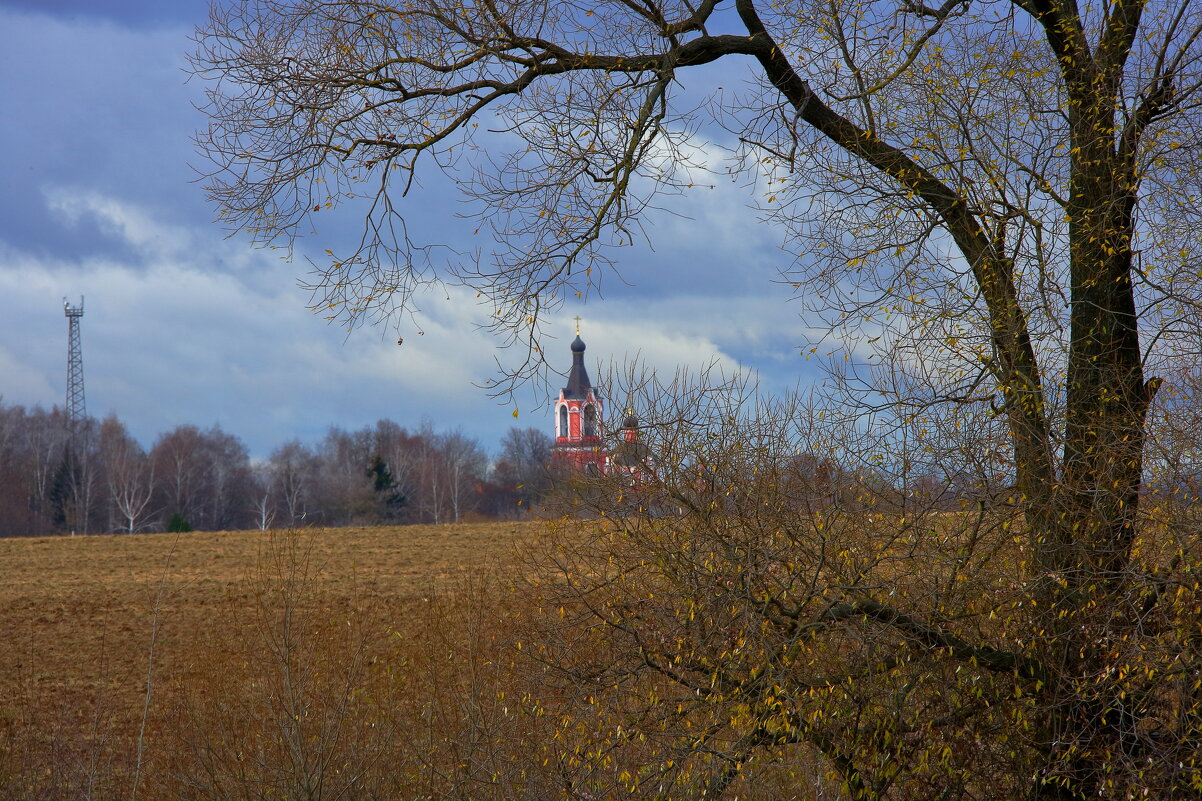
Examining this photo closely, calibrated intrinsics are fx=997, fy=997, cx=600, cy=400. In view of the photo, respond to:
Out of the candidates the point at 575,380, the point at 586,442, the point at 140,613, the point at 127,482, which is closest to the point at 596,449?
the point at 586,442

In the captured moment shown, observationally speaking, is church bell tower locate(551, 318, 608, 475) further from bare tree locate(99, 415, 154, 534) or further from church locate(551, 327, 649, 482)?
bare tree locate(99, 415, 154, 534)

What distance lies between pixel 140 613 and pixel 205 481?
41534 millimetres

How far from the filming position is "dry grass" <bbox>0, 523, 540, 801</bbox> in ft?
26.9

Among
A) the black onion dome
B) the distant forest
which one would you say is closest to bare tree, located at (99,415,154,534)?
the distant forest

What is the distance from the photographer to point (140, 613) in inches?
673

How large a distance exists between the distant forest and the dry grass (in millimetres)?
20437

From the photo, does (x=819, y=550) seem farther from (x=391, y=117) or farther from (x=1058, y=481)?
(x=391, y=117)

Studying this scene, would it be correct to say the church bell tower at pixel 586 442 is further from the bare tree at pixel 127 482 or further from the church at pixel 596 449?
the bare tree at pixel 127 482

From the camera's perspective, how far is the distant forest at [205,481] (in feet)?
165

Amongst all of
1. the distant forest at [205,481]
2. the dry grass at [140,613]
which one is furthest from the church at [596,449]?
the distant forest at [205,481]

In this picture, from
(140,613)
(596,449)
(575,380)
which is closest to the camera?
(596,449)

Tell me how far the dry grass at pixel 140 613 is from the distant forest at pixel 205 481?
805 inches

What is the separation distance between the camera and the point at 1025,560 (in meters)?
5.85

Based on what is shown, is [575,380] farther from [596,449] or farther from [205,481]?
[205,481]
